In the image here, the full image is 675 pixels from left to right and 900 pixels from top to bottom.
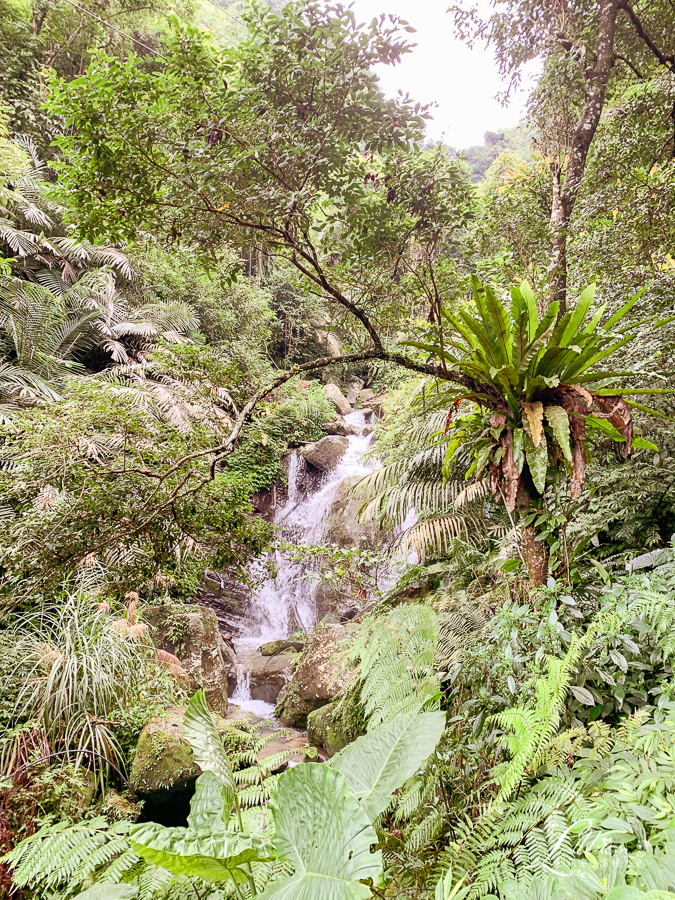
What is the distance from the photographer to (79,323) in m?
7.82

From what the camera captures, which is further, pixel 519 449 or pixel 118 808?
pixel 118 808

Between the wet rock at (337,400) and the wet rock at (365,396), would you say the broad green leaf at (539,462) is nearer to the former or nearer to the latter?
the wet rock at (337,400)

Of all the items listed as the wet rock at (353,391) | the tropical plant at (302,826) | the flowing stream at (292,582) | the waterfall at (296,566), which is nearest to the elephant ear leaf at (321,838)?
the tropical plant at (302,826)

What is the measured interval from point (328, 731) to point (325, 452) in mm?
6194

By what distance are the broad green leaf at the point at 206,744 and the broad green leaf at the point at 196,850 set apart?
162 mm

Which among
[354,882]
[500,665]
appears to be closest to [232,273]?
[500,665]

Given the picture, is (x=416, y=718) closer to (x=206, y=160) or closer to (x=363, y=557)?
(x=206, y=160)

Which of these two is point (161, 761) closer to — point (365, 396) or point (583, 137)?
point (583, 137)

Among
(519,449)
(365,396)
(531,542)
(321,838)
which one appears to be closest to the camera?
(321,838)

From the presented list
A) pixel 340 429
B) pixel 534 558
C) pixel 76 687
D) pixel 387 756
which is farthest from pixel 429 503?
pixel 340 429

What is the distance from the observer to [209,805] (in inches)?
49.6

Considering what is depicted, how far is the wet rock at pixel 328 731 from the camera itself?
3715 mm

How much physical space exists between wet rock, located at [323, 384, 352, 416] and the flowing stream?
2.30m

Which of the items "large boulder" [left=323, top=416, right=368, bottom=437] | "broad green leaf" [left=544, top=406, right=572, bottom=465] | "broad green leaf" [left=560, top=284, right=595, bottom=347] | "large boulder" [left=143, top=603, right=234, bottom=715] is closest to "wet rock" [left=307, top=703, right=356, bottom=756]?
"large boulder" [left=143, top=603, right=234, bottom=715]
